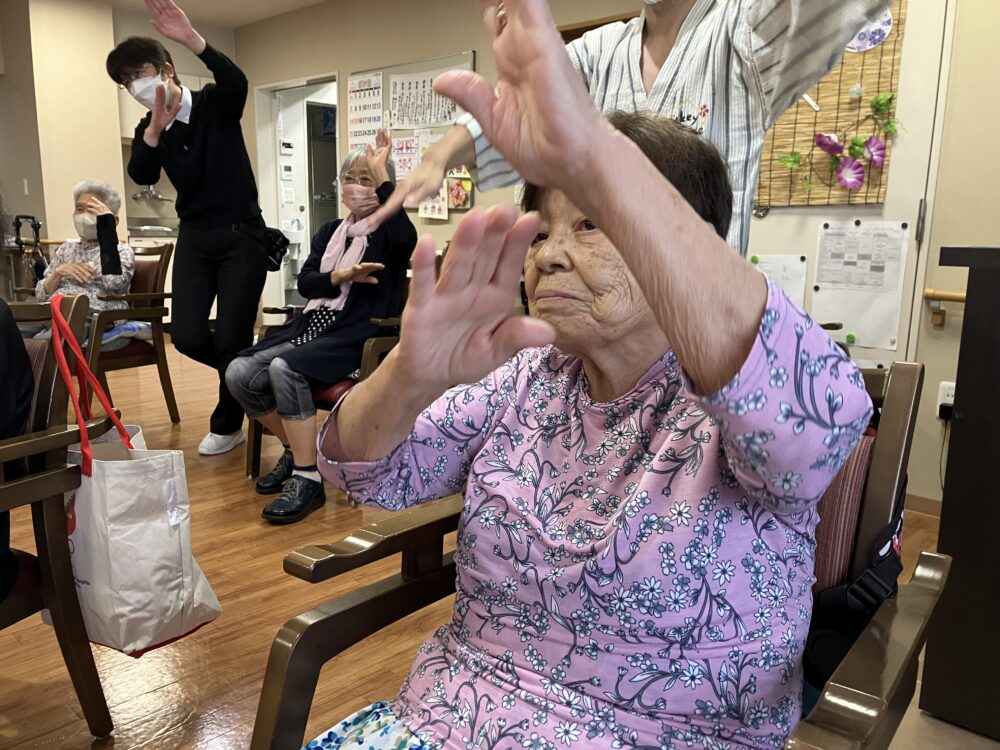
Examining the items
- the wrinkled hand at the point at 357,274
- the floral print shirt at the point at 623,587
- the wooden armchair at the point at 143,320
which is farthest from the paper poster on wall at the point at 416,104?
the floral print shirt at the point at 623,587

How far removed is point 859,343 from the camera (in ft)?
10.3

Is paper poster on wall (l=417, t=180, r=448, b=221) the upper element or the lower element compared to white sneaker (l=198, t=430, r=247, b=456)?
upper

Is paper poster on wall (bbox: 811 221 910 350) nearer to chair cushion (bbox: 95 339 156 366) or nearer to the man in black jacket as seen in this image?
the man in black jacket

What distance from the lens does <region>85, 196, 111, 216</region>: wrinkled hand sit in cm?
381

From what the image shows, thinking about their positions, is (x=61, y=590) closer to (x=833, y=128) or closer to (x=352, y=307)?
(x=352, y=307)

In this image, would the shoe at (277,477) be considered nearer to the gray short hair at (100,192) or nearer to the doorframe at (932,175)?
the gray short hair at (100,192)

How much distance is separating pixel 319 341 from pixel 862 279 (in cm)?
220

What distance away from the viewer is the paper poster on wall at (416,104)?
17.4 feet

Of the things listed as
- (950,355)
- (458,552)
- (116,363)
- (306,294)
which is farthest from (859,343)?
(116,363)

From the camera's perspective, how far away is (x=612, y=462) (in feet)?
2.89

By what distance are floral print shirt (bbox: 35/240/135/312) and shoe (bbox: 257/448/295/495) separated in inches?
55.8

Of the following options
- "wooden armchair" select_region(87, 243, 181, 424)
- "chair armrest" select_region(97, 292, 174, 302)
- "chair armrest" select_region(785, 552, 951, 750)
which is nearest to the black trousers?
A: "wooden armchair" select_region(87, 243, 181, 424)

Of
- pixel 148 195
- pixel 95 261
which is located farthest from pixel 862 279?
pixel 148 195

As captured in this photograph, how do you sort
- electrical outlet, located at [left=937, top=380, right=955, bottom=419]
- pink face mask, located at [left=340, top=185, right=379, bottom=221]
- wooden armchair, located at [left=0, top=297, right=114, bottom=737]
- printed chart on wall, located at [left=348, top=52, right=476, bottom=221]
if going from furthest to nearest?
printed chart on wall, located at [left=348, top=52, right=476, bottom=221] < electrical outlet, located at [left=937, top=380, right=955, bottom=419] < pink face mask, located at [left=340, top=185, right=379, bottom=221] < wooden armchair, located at [left=0, top=297, right=114, bottom=737]
